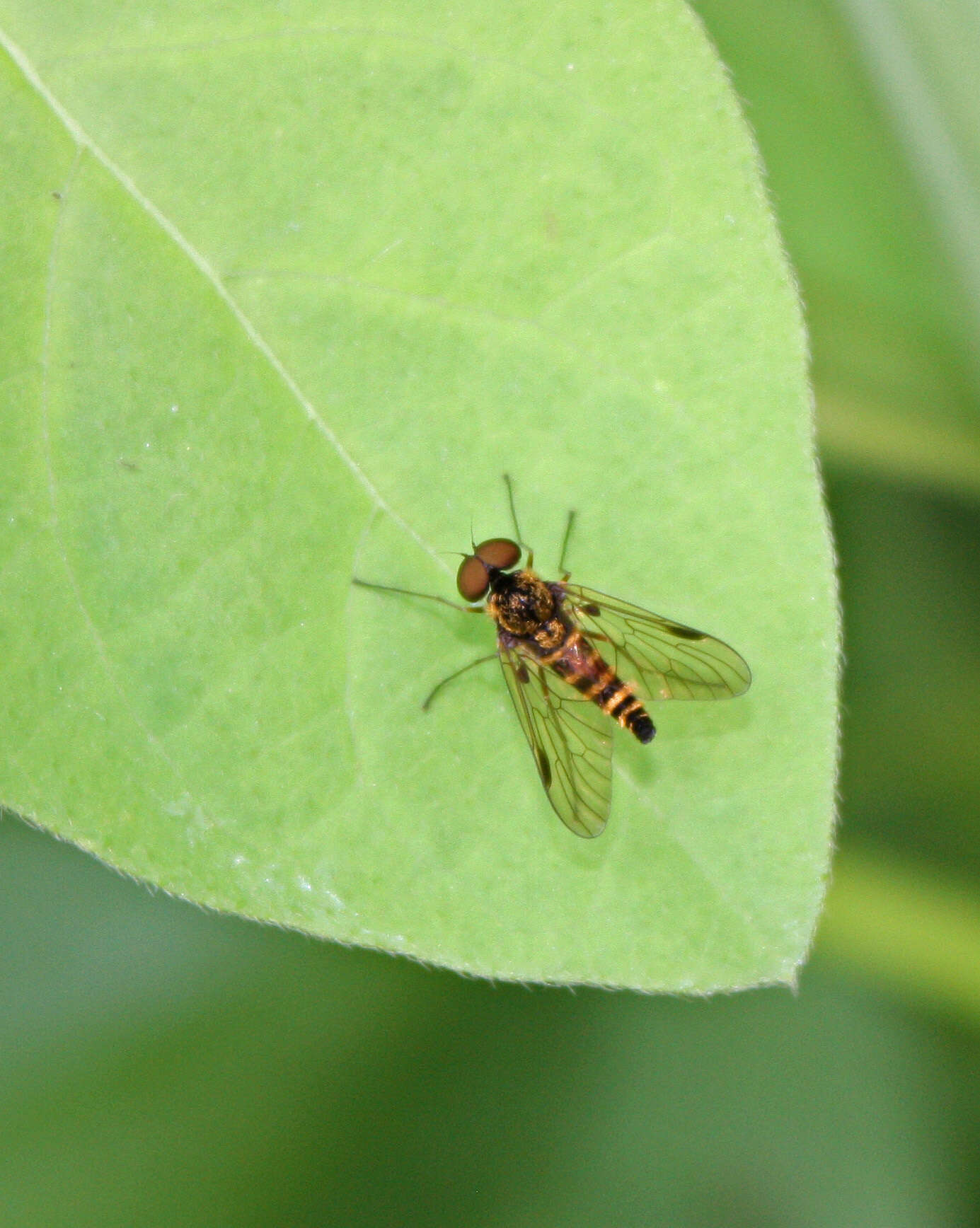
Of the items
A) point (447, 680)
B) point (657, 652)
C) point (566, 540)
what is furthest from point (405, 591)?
point (657, 652)

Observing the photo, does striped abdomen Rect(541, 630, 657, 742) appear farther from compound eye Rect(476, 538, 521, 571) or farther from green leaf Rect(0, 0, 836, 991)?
green leaf Rect(0, 0, 836, 991)

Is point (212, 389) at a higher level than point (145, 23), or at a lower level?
lower

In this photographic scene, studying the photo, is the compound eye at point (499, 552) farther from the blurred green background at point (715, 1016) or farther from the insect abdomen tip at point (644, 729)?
the blurred green background at point (715, 1016)

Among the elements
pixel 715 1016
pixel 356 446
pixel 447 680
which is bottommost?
pixel 447 680

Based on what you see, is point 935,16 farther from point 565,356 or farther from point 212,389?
point 212,389

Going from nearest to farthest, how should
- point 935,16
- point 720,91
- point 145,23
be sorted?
point 720,91
point 145,23
point 935,16

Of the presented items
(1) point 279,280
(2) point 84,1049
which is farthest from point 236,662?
(2) point 84,1049

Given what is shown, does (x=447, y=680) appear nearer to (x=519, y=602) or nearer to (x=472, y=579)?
(x=472, y=579)
